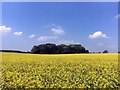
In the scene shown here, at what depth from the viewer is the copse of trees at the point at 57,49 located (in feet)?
19.9

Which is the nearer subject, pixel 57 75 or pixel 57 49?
pixel 57 75

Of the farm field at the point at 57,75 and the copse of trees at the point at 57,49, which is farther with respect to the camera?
the copse of trees at the point at 57,49

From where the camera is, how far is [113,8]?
233 inches

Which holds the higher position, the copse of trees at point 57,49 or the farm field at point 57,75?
the copse of trees at point 57,49

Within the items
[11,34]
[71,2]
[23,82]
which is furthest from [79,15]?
[23,82]

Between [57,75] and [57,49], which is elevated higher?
[57,49]

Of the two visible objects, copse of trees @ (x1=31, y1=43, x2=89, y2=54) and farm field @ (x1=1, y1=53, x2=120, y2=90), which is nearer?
farm field @ (x1=1, y1=53, x2=120, y2=90)

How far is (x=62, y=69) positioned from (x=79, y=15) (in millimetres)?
1495

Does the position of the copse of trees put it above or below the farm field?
above

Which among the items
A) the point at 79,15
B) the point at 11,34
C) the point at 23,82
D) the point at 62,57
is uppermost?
the point at 79,15

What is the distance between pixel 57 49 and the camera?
246 inches

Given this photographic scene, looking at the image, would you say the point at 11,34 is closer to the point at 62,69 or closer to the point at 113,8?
the point at 62,69

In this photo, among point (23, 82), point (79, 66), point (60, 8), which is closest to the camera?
point (23, 82)

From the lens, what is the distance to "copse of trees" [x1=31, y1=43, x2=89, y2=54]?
605 centimetres
